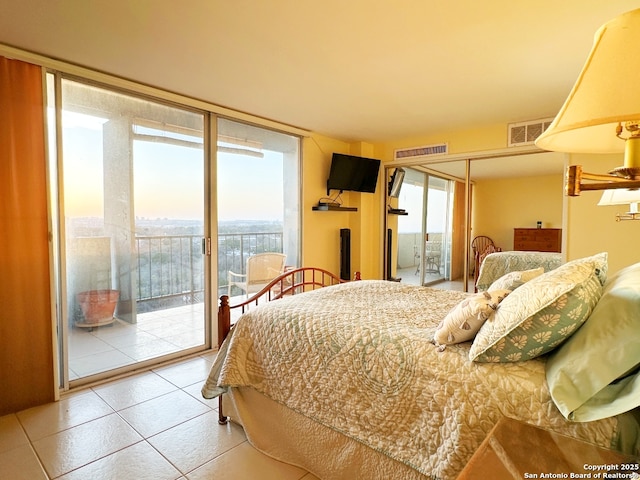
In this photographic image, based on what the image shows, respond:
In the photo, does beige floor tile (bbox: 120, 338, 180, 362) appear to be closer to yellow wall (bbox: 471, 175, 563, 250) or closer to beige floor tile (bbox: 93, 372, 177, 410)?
beige floor tile (bbox: 93, 372, 177, 410)

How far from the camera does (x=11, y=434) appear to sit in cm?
209

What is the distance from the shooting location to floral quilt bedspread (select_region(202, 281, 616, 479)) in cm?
120

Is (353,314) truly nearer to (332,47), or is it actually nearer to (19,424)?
(332,47)

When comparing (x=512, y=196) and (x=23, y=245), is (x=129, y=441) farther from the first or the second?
(x=512, y=196)

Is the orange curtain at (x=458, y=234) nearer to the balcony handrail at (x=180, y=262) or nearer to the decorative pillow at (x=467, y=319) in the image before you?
the balcony handrail at (x=180, y=262)

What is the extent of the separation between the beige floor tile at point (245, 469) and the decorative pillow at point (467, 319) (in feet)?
3.49

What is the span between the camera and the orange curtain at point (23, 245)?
2.26 metres

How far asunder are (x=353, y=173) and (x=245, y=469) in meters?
3.52

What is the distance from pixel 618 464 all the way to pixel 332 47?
234 centimetres

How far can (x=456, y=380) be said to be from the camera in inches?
50.5

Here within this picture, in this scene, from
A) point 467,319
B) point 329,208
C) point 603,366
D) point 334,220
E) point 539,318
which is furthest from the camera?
point 334,220

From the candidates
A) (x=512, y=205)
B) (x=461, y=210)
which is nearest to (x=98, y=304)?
(x=461, y=210)

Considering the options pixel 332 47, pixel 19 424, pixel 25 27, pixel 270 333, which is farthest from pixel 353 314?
pixel 25 27

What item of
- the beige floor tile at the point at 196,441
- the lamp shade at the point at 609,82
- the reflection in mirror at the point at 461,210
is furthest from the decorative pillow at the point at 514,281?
the reflection in mirror at the point at 461,210
